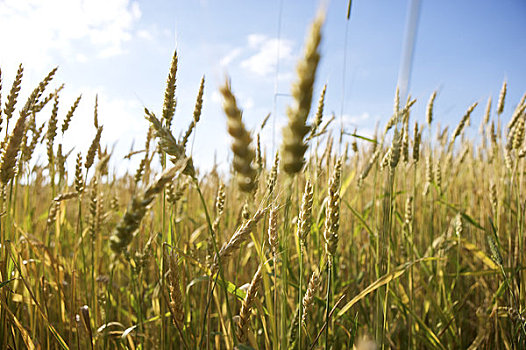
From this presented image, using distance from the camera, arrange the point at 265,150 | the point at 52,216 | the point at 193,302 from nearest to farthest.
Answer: the point at 52,216 → the point at 193,302 → the point at 265,150

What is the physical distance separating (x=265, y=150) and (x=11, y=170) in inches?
56.4

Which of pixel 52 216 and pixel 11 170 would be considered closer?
pixel 11 170

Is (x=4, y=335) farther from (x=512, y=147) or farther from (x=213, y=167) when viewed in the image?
(x=213, y=167)

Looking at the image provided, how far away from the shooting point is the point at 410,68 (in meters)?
0.51

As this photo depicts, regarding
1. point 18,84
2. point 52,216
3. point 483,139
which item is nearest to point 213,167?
point 52,216

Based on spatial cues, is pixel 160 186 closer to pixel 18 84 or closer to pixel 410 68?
pixel 410 68

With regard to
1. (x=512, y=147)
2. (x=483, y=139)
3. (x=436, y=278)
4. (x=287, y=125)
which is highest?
(x=483, y=139)

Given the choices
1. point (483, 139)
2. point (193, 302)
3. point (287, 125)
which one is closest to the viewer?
point (287, 125)

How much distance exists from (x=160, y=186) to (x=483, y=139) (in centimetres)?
405

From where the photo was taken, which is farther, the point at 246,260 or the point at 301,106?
the point at 246,260

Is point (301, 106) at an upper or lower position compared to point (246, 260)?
upper

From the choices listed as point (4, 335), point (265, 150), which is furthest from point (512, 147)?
point (4, 335)

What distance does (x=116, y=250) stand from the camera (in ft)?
1.62

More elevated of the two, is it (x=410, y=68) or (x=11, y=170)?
(x=410, y=68)
